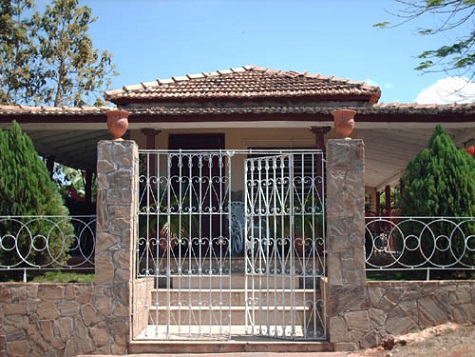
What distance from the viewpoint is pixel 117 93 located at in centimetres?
1147

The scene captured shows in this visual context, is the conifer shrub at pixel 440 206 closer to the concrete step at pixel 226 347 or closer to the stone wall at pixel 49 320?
the concrete step at pixel 226 347

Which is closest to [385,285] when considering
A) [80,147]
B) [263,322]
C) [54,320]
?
[263,322]

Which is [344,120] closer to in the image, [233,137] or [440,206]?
[440,206]

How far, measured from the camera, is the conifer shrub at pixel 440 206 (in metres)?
6.36

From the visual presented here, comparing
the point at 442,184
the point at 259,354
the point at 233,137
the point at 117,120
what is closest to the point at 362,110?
the point at 233,137

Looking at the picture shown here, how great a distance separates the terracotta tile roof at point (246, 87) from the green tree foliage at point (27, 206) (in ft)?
14.9

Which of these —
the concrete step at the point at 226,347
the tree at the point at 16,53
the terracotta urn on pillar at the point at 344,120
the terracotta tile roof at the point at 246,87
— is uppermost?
the tree at the point at 16,53

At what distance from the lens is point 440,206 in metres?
6.51

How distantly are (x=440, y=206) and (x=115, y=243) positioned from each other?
13.0 feet

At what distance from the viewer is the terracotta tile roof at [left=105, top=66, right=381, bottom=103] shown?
36.6 ft

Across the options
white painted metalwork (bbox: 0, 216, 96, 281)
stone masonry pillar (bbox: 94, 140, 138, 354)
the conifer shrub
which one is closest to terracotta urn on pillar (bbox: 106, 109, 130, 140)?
stone masonry pillar (bbox: 94, 140, 138, 354)

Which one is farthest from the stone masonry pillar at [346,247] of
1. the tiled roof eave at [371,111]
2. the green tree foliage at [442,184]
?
the tiled roof eave at [371,111]

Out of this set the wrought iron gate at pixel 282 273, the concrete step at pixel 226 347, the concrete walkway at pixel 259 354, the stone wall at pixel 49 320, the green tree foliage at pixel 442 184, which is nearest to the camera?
the concrete walkway at pixel 259 354

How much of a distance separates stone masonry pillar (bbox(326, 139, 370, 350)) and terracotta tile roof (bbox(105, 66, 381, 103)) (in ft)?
17.0
